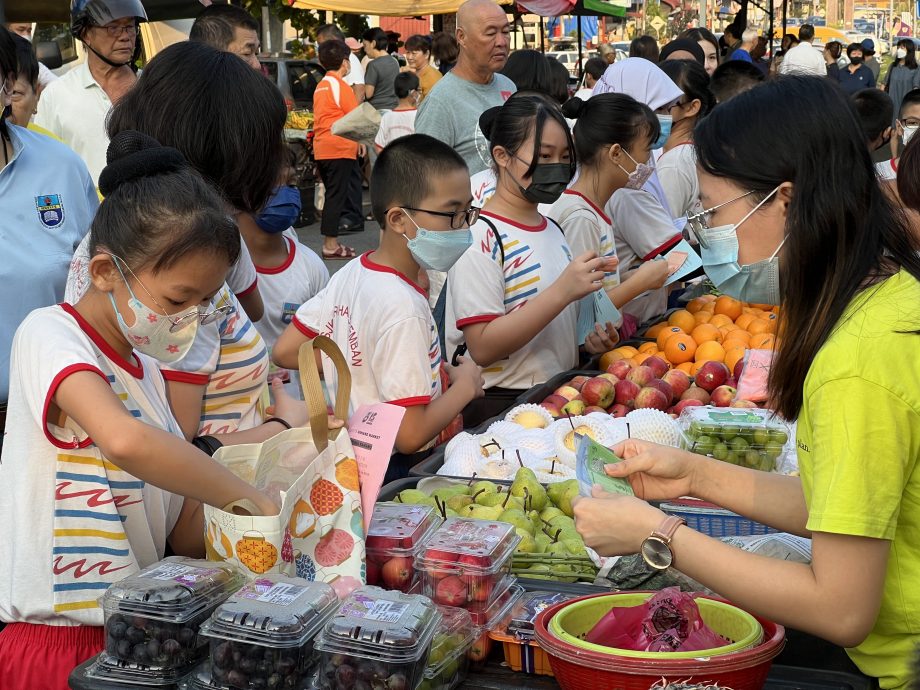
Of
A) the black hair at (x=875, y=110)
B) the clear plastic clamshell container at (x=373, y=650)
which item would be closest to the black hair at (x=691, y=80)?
the black hair at (x=875, y=110)

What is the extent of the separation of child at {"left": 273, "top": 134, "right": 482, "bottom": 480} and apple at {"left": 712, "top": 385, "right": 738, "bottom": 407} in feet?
3.84

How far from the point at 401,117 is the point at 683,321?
6.84 meters

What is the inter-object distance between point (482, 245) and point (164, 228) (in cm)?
194

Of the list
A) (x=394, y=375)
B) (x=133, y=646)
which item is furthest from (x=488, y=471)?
(x=133, y=646)

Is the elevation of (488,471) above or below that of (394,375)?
below

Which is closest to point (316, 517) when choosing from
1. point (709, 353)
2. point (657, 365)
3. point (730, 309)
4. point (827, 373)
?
point (827, 373)

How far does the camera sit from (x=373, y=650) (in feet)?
6.13

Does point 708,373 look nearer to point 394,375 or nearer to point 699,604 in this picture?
point 394,375

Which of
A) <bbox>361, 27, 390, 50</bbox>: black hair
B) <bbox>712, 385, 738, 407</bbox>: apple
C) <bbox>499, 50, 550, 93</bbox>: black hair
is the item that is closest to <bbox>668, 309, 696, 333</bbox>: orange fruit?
<bbox>712, 385, 738, 407</bbox>: apple

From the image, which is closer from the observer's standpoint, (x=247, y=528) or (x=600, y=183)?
(x=247, y=528)

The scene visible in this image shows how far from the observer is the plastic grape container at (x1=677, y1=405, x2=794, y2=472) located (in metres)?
3.20

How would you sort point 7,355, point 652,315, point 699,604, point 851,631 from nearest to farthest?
1. point 851,631
2. point 699,604
3. point 7,355
4. point 652,315

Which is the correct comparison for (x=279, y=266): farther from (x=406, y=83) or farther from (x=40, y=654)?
(x=406, y=83)

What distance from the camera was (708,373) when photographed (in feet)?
14.3
